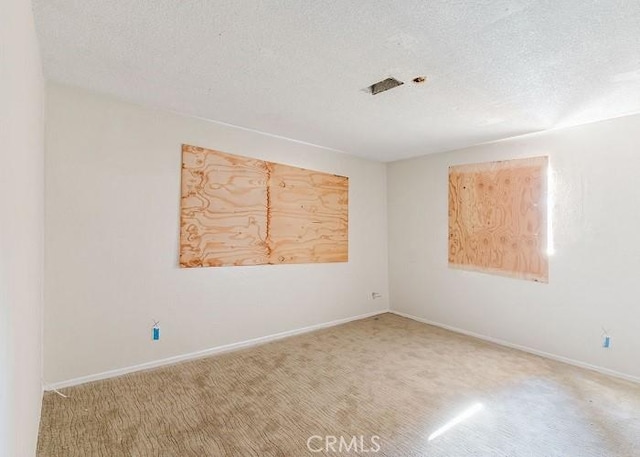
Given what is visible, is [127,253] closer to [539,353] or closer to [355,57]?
[355,57]

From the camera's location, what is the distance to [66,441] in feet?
6.03

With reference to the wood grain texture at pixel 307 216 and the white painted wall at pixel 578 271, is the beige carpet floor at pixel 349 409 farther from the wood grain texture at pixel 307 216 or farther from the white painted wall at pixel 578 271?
the wood grain texture at pixel 307 216

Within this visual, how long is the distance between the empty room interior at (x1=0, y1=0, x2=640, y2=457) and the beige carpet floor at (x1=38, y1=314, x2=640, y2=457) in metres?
0.02

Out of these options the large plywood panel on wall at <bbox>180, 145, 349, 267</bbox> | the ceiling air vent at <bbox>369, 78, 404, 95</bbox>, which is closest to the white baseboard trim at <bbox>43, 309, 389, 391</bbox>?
the large plywood panel on wall at <bbox>180, 145, 349, 267</bbox>

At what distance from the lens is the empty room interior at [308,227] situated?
5.29 ft

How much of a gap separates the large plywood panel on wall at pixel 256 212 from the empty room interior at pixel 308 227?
0.03m

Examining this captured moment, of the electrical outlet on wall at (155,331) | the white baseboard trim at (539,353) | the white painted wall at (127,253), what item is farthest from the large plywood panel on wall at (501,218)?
the electrical outlet on wall at (155,331)

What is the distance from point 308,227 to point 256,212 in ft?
2.48

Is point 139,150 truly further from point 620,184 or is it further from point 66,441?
point 620,184

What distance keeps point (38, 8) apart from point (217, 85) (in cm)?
102

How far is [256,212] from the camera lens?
3.46 m

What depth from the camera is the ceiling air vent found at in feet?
7.32

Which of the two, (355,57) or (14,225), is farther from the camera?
(355,57)

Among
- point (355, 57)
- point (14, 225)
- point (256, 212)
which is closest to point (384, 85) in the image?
point (355, 57)
